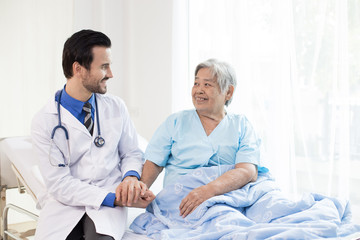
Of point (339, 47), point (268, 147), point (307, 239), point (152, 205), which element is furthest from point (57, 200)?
point (339, 47)

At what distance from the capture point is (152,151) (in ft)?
6.41

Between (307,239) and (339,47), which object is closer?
(307,239)

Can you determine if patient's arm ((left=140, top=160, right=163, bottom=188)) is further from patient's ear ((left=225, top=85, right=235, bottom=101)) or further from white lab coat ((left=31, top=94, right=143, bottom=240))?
patient's ear ((left=225, top=85, right=235, bottom=101))

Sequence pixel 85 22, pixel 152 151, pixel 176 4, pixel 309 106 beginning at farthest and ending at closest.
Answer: pixel 85 22
pixel 176 4
pixel 309 106
pixel 152 151

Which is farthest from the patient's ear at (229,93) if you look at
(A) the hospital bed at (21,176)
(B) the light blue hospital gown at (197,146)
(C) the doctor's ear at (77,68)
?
(C) the doctor's ear at (77,68)

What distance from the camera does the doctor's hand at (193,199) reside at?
170 centimetres

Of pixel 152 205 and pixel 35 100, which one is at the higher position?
pixel 35 100

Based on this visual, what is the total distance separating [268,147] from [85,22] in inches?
78.9

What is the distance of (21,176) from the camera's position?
2.11 m

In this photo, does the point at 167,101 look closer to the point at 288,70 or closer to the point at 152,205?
the point at 288,70

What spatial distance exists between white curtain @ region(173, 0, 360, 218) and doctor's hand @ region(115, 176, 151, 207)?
3.69 ft

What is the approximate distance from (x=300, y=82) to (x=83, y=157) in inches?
59.3

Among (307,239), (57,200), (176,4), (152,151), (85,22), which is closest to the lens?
(307,239)

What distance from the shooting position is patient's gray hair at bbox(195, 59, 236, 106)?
197 centimetres
